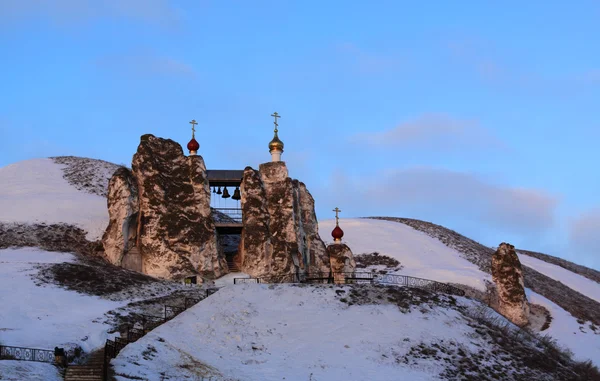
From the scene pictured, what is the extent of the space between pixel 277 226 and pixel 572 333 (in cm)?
2770

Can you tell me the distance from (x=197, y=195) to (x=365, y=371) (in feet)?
77.8

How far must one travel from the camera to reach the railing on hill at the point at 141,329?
1534 inches

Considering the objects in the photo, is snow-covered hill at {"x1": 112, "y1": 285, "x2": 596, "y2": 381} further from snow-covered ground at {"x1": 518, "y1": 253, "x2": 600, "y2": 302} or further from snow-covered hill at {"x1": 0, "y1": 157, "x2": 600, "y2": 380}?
snow-covered ground at {"x1": 518, "y1": 253, "x2": 600, "y2": 302}

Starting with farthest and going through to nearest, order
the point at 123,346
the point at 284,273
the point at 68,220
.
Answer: the point at 68,220
the point at 284,273
the point at 123,346

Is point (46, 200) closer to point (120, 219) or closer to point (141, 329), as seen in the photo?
point (120, 219)

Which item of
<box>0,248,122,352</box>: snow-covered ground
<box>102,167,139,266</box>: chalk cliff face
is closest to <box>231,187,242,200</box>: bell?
<box>102,167,139,266</box>: chalk cliff face

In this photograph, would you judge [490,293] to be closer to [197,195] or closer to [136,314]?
[197,195]

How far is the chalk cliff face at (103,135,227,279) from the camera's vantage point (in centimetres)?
5966

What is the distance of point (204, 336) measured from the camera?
45125 mm

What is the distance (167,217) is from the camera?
60719 millimetres

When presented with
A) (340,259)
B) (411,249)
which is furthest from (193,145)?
(411,249)

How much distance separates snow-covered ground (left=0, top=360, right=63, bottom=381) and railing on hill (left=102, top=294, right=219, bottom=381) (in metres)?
2.11

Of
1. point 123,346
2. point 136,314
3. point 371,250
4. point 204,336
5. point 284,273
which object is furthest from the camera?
point 371,250

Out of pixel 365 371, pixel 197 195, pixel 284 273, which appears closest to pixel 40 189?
pixel 197 195
